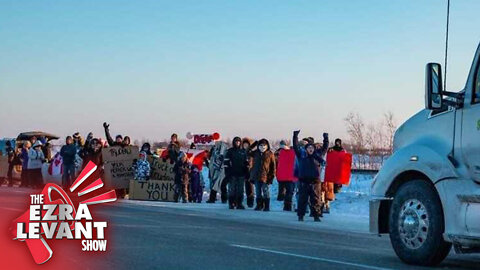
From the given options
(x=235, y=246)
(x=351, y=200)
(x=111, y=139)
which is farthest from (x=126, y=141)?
(x=235, y=246)

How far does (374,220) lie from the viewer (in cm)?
1097

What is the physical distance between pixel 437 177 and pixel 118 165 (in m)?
17.1

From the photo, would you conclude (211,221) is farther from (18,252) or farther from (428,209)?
(428,209)

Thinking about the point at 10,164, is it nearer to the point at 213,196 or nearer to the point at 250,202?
the point at 213,196

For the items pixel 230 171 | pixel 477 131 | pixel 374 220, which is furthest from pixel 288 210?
pixel 477 131

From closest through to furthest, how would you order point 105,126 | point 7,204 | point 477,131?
point 477,131
point 7,204
point 105,126

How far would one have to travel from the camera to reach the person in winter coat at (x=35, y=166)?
30359 millimetres

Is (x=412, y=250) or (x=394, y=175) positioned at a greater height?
(x=394, y=175)

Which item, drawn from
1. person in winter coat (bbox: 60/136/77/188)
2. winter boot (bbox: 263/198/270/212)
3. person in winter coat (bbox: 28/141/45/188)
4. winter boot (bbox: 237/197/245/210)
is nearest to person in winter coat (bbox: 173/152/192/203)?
winter boot (bbox: 237/197/245/210)

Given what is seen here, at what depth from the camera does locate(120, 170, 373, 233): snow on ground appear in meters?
17.7

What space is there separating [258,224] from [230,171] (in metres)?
5.13

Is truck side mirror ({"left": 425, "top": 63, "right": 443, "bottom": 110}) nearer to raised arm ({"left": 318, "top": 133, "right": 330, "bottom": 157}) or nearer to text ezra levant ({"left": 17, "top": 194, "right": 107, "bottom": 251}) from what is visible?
text ezra levant ({"left": 17, "top": 194, "right": 107, "bottom": 251})

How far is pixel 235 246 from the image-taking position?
12.1 meters

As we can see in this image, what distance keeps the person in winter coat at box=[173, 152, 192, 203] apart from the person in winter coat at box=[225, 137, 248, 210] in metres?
2.17
